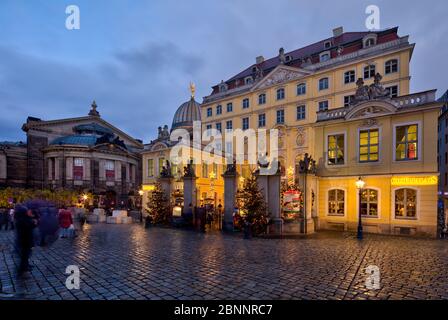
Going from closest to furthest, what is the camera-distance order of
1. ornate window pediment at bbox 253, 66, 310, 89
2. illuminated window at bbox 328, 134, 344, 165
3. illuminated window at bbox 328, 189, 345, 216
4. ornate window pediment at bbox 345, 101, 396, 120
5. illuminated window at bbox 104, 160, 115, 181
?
ornate window pediment at bbox 345, 101, 396, 120 → illuminated window at bbox 328, 189, 345, 216 → illuminated window at bbox 328, 134, 344, 165 → ornate window pediment at bbox 253, 66, 310, 89 → illuminated window at bbox 104, 160, 115, 181

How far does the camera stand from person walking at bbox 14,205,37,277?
793cm

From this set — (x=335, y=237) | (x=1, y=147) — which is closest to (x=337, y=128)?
(x=335, y=237)

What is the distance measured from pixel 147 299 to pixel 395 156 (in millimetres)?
18326

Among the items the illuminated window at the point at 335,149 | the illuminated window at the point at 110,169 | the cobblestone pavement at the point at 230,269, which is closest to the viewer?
the cobblestone pavement at the point at 230,269

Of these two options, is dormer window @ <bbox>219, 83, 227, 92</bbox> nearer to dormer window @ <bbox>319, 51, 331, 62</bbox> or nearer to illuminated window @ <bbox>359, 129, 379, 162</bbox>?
dormer window @ <bbox>319, 51, 331, 62</bbox>

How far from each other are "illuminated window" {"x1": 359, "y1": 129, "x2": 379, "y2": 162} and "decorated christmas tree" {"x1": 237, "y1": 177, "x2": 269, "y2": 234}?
8409 millimetres

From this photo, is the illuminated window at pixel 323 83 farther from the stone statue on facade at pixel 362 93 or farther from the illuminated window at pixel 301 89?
the stone statue on facade at pixel 362 93

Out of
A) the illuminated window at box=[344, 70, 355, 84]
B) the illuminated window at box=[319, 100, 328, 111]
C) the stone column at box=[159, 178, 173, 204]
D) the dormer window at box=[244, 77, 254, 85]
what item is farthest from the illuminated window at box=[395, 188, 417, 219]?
the dormer window at box=[244, 77, 254, 85]

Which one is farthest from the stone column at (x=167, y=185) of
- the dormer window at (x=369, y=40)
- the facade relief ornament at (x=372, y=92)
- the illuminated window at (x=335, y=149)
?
the dormer window at (x=369, y=40)

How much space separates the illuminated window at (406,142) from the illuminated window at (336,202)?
14.8ft

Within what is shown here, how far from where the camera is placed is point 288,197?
17.9 m

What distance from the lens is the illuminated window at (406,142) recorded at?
1753 centimetres

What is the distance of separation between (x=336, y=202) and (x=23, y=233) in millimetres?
18857
